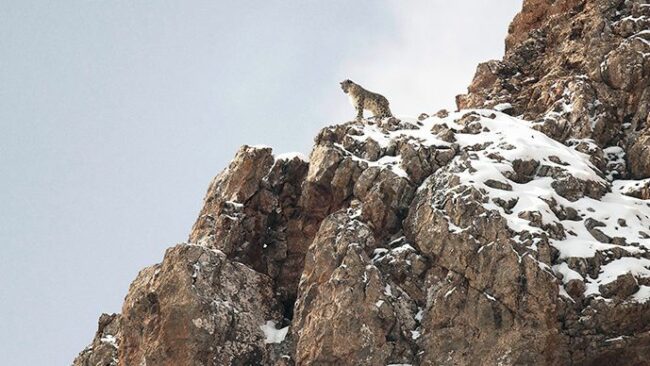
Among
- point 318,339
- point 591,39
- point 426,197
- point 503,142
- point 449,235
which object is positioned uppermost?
point 591,39

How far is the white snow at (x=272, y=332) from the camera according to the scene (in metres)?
31.3

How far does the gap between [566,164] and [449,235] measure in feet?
22.9

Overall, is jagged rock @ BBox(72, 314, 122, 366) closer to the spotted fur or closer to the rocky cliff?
the rocky cliff

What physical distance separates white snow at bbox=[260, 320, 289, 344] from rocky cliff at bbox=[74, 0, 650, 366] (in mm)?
82

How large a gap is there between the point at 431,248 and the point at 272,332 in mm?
7039

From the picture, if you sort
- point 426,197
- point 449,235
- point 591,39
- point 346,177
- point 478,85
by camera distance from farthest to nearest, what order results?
point 478,85, point 591,39, point 346,177, point 426,197, point 449,235

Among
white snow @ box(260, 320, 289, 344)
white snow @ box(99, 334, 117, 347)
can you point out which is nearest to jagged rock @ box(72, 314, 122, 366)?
white snow @ box(99, 334, 117, 347)

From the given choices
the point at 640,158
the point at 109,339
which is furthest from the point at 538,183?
the point at 109,339

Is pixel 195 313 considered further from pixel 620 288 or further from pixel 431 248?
pixel 620 288

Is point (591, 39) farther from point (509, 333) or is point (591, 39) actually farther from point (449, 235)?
point (509, 333)

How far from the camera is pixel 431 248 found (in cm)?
3019

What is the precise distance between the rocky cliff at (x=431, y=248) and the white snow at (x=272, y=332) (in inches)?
3.2

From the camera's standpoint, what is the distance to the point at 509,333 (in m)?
27.0

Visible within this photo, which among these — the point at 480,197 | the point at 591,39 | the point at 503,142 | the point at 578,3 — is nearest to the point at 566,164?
the point at 503,142
